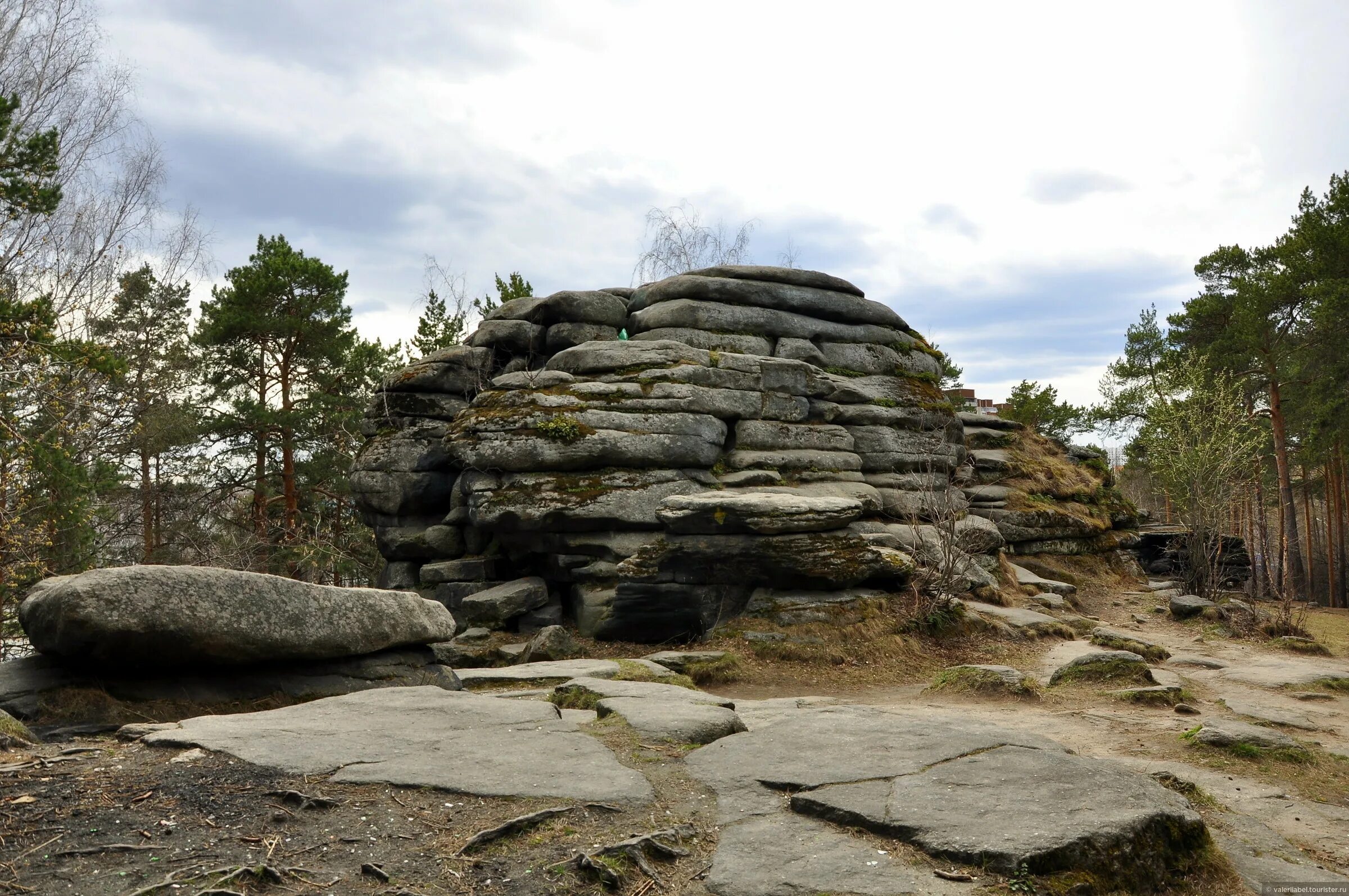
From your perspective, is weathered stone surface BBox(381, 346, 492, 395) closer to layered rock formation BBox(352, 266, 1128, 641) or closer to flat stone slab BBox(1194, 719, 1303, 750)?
layered rock formation BBox(352, 266, 1128, 641)

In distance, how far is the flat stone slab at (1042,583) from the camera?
20219mm

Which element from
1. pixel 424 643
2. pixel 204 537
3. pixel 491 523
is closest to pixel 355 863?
pixel 424 643

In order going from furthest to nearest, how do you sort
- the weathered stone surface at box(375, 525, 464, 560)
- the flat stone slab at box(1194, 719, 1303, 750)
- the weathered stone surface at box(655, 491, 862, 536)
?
the weathered stone surface at box(375, 525, 464, 560), the weathered stone surface at box(655, 491, 862, 536), the flat stone slab at box(1194, 719, 1303, 750)

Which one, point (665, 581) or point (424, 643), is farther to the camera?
point (665, 581)

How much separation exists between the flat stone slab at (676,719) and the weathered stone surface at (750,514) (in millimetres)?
6908

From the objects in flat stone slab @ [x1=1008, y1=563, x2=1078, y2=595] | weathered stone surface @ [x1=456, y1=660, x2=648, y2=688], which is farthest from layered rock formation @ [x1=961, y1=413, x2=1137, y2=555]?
weathered stone surface @ [x1=456, y1=660, x2=648, y2=688]

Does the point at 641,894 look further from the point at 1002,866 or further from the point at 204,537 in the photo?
the point at 204,537

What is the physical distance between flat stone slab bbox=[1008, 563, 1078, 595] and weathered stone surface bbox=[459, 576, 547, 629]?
10779mm

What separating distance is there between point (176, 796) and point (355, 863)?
4.70ft

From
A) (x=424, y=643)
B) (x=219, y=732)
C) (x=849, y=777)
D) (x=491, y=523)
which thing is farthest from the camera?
(x=491, y=523)

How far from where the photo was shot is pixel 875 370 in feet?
74.4

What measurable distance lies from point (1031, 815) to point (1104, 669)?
811 centimetres

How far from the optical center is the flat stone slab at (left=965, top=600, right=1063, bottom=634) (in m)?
15.7

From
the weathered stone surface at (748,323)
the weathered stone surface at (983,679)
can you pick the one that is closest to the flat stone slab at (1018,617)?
the weathered stone surface at (983,679)
